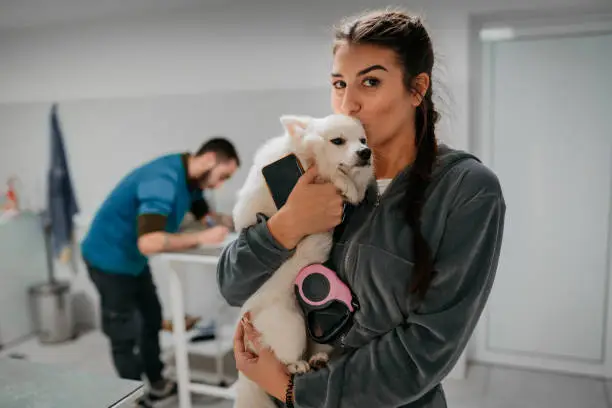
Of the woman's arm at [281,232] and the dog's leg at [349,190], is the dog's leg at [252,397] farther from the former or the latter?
the dog's leg at [349,190]

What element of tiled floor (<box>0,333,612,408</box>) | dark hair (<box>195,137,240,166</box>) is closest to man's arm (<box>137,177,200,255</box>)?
dark hair (<box>195,137,240,166</box>)

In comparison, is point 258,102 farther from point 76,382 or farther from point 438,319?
point 438,319

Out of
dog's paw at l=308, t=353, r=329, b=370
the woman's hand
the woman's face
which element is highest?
the woman's face

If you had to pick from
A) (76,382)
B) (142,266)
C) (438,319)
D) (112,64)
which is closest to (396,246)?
(438,319)

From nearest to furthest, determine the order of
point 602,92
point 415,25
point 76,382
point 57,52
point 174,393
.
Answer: point 415,25 → point 76,382 → point 602,92 → point 174,393 → point 57,52

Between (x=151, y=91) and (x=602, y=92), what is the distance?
8.58ft

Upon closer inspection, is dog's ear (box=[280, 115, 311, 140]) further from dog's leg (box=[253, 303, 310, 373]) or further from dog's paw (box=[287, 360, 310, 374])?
dog's paw (box=[287, 360, 310, 374])

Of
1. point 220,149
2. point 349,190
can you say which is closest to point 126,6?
point 220,149

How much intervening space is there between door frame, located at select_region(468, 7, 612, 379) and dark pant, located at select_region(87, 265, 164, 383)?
1855mm

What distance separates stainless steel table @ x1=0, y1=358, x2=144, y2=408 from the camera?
1084 mm

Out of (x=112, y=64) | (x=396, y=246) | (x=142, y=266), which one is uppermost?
(x=112, y=64)

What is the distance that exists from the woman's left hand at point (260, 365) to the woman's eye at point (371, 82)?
527mm

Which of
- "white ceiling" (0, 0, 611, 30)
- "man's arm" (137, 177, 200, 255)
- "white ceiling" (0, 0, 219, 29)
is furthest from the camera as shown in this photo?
"white ceiling" (0, 0, 219, 29)

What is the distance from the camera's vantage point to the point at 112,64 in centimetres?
351
